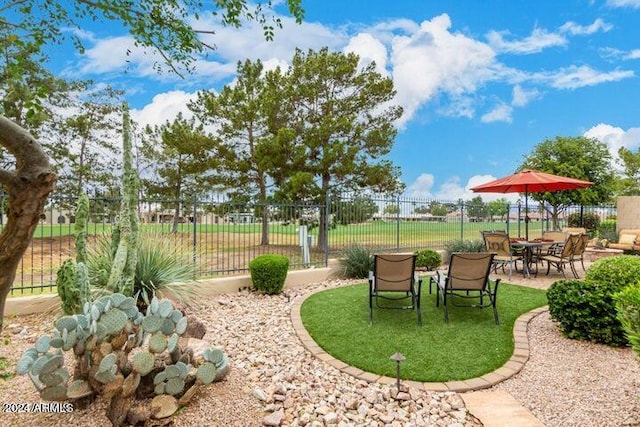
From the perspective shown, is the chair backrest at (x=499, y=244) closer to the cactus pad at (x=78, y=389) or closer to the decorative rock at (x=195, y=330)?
the decorative rock at (x=195, y=330)

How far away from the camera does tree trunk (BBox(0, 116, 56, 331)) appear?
5.39ft

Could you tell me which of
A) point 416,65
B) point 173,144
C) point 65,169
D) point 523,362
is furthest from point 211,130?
point 523,362

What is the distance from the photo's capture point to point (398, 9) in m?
7.29

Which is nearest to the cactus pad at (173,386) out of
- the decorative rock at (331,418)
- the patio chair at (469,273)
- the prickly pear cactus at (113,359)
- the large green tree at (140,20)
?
the prickly pear cactus at (113,359)

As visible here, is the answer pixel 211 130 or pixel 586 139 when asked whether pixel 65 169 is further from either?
pixel 586 139

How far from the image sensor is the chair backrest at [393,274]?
5641 millimetres

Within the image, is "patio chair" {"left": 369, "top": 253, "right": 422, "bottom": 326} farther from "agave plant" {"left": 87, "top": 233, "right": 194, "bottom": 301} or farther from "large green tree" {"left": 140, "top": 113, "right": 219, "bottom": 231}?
"large green tree" {"left": 140, "top": 113, "right": 219, "bottom": 231}

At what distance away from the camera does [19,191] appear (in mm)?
1646

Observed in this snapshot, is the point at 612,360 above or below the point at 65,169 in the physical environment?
below

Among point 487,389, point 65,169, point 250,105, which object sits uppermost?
point 250,105

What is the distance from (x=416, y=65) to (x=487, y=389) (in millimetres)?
8765

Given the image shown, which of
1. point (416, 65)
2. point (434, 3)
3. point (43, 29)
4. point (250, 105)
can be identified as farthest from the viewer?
point (250, 105)

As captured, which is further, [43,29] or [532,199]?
[532,199]

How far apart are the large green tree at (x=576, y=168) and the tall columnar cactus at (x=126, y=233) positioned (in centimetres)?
1719
